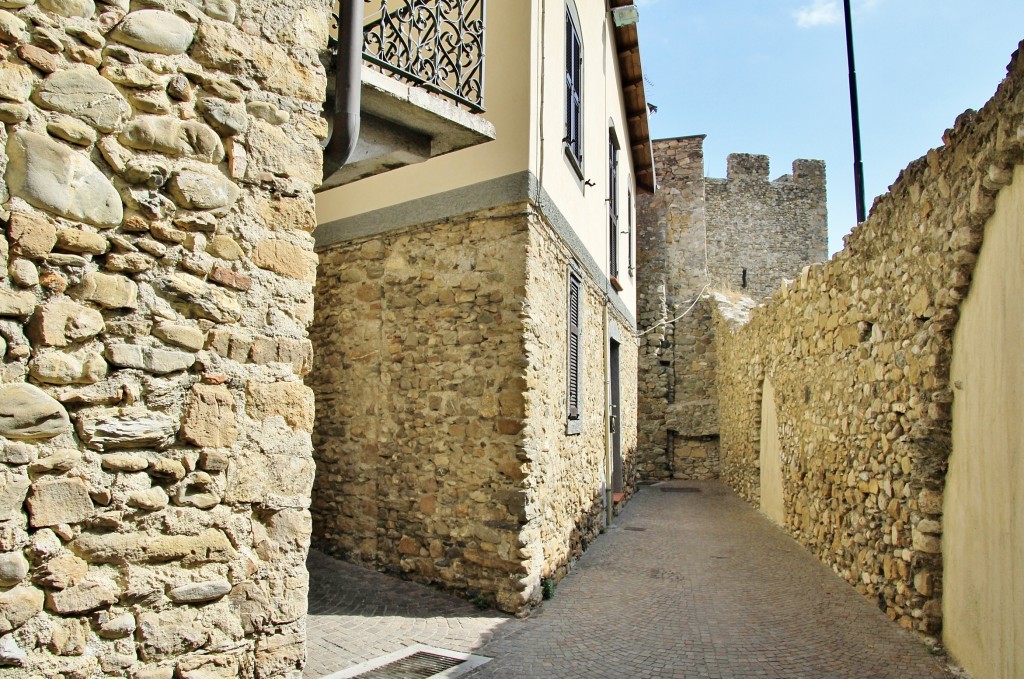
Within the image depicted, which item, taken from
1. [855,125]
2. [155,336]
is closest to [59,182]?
[155,336]

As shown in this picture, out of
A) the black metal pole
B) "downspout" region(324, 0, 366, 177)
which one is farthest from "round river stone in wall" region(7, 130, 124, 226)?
the black metal pole

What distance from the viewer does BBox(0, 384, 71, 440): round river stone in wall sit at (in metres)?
1.79

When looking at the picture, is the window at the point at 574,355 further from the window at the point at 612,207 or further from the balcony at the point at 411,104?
the balcony at the point at 411,104

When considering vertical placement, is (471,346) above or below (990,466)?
above

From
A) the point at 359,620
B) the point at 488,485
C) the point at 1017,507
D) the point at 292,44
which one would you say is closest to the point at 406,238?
the point at 488,485

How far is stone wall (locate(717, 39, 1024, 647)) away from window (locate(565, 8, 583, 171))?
278 centimetres

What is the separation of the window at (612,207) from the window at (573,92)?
219 cm

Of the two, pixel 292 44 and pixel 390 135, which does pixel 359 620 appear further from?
pixel 292 44

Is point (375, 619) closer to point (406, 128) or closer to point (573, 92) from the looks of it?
point (406, 128)

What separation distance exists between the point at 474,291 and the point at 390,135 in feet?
5.69

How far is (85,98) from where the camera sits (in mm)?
1998

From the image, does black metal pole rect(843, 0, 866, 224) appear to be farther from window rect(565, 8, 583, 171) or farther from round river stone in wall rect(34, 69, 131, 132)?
round river stone in wall rect(34, 69, 131, 132)

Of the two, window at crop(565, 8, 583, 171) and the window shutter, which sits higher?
window at crop(565, 8, 583, 171)

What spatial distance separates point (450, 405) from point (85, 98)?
3.95 meters
